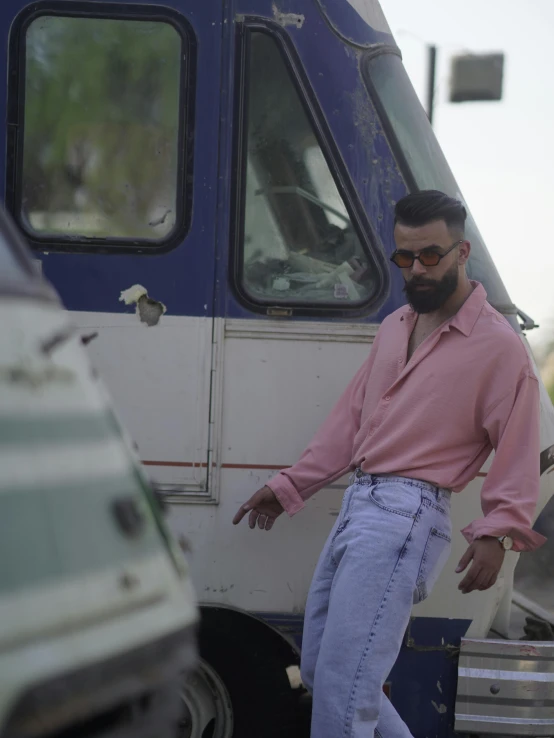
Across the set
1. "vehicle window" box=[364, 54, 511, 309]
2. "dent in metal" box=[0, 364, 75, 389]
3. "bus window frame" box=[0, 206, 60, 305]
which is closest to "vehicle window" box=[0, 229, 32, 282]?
"bus window frame" box=[0, 206, 60, 305]

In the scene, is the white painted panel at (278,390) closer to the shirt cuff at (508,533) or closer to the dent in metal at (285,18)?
the shirt cuff at (508,533)

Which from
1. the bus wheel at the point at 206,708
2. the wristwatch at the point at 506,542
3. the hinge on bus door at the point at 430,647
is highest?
the wristwatch at the point at 506,542

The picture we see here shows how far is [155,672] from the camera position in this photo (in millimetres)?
1576

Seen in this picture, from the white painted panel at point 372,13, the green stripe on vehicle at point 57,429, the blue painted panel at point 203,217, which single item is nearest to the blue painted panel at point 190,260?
the blue painted panel at point 203,217

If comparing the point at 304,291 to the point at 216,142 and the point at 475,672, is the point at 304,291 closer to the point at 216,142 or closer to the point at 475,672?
the point at 216,142

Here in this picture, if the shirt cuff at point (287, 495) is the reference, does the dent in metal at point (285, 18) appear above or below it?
above

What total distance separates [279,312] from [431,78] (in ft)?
19.7

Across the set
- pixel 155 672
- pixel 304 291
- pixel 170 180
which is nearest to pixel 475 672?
pixel 304 291

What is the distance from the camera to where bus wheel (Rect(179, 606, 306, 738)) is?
3.49 m

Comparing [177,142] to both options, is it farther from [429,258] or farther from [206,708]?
[206,708]

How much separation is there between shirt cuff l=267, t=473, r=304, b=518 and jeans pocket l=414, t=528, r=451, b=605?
0.50m

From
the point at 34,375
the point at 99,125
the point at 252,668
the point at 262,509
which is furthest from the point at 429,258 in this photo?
Result: the point at 34,375

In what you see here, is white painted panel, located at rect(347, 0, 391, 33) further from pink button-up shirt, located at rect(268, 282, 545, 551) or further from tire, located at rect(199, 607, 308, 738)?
tire, located at rect(199, 607, 308, 738)

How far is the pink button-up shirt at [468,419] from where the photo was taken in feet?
9.45
